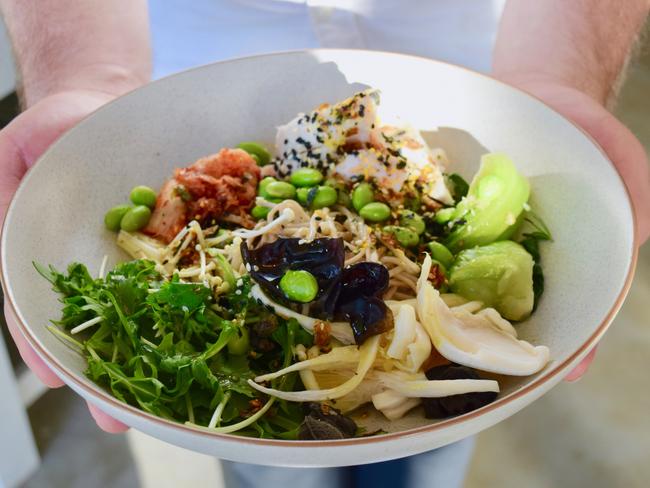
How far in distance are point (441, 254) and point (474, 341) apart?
1.03 feet

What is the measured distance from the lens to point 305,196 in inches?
70.6

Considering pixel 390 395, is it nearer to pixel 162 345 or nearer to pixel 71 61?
pixel 162 345

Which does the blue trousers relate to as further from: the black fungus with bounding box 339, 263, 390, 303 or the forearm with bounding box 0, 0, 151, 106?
the forearm with bounding box 0, 0, 151, 106

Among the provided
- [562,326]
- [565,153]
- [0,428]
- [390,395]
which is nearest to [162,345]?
[390,395]

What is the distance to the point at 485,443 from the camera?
2.91 m

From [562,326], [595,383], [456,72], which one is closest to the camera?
[562,326]

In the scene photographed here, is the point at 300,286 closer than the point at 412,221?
Yes

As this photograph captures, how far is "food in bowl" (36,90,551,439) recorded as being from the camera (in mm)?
1333

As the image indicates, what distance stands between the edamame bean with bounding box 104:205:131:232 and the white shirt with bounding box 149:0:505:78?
2.88ft

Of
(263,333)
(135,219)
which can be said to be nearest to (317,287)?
(263,333)

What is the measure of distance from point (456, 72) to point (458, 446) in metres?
1.07

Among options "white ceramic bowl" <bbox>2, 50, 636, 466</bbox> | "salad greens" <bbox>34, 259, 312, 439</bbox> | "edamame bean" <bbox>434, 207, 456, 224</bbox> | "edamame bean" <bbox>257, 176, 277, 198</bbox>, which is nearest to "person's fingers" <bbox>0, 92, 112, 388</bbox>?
"white ceramic bowl" <bbox>2, 50, 636, 466</bbox>

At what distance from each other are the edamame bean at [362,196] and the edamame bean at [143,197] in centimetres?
51

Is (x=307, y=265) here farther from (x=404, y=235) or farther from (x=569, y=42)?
(x=569, y=42)
